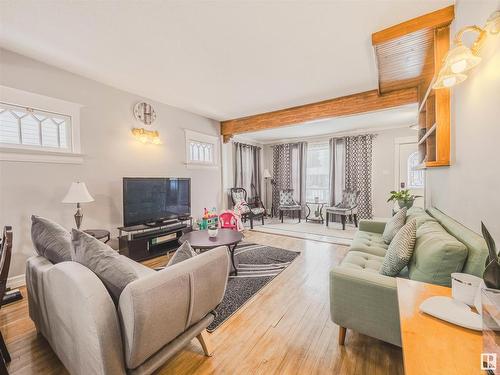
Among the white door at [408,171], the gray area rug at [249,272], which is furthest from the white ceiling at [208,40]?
the white door at [408,171]

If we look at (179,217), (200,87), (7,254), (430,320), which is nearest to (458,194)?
(430,320)

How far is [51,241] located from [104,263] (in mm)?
728

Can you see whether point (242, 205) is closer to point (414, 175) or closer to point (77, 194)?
point (77, 194)

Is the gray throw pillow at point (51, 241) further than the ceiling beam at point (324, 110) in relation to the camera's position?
No

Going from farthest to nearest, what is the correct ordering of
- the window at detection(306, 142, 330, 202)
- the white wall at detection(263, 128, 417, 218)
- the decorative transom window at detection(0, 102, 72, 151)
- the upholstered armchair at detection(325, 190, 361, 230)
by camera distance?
the window at detection(306, 142, 330, 202) → the white wall at detection(263, 128, 417, 218) → the upholstered armchair at detection(325, 190, 361, 230) → the decorative transom window at detection(0, 102, 72, 151)

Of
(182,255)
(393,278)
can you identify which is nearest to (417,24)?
(393,278)

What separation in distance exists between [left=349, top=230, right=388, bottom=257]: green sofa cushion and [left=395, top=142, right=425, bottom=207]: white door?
2979 millimetres

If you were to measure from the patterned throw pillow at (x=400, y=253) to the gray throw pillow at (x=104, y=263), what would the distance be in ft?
5.18

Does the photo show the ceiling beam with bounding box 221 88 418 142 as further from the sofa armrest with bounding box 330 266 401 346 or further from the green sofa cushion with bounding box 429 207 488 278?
the sofa armrest with bounding box 330 266 401 346

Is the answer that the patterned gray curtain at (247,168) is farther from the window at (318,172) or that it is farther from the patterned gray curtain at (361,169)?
the patterned gray curtain at (361,169)

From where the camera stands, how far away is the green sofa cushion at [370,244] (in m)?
2.19

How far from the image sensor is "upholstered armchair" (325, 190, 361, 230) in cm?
505

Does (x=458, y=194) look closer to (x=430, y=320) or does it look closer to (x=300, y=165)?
(x=430, y=320)

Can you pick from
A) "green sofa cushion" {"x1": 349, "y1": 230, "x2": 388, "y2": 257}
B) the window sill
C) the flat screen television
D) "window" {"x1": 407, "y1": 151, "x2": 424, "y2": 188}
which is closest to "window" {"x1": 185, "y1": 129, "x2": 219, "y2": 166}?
the flat screen television
